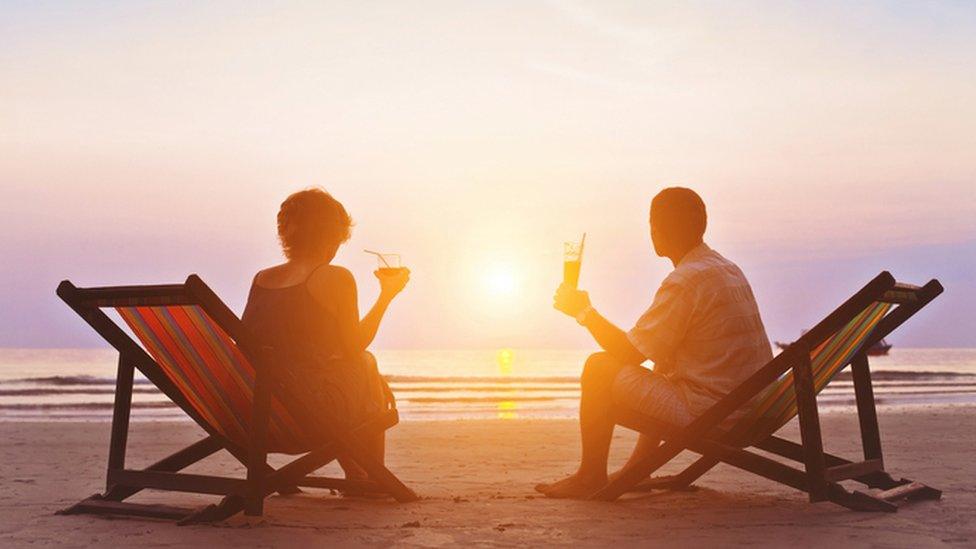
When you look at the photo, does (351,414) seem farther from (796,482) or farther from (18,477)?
(18,477)

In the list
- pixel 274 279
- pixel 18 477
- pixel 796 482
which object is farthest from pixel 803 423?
pixel 18 477

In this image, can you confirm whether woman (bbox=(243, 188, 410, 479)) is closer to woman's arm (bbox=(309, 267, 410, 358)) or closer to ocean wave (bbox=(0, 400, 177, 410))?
woman's arm (bbox=(309, 267, 410, 358))

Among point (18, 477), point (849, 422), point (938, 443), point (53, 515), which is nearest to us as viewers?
point (53, 515)

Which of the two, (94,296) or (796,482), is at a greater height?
(94,296)

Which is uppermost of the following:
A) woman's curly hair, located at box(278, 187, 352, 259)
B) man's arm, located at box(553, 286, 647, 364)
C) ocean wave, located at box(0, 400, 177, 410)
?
woman's curly hair, located at box(278, 187, 352, 259)

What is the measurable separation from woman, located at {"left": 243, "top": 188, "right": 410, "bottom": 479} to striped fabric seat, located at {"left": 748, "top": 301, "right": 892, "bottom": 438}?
196 cm

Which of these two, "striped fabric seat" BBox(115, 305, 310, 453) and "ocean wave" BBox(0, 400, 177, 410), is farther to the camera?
"ocean wave" BBox(0, 400, 177, 410)

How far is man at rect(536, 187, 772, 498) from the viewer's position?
16.3 feet

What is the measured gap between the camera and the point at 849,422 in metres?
13.2

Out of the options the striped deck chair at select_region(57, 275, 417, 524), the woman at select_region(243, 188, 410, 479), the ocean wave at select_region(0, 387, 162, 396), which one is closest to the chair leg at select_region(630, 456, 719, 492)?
the striped deck chair at select_region(57, 275, 417, 524)

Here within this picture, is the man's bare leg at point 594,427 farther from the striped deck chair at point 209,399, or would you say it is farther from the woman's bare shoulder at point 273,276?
the woman's bare shoulder at point 273,276

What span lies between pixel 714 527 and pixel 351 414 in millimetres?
1864

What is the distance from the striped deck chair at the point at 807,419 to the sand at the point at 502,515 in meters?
0.14

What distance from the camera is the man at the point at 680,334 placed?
196 inches
